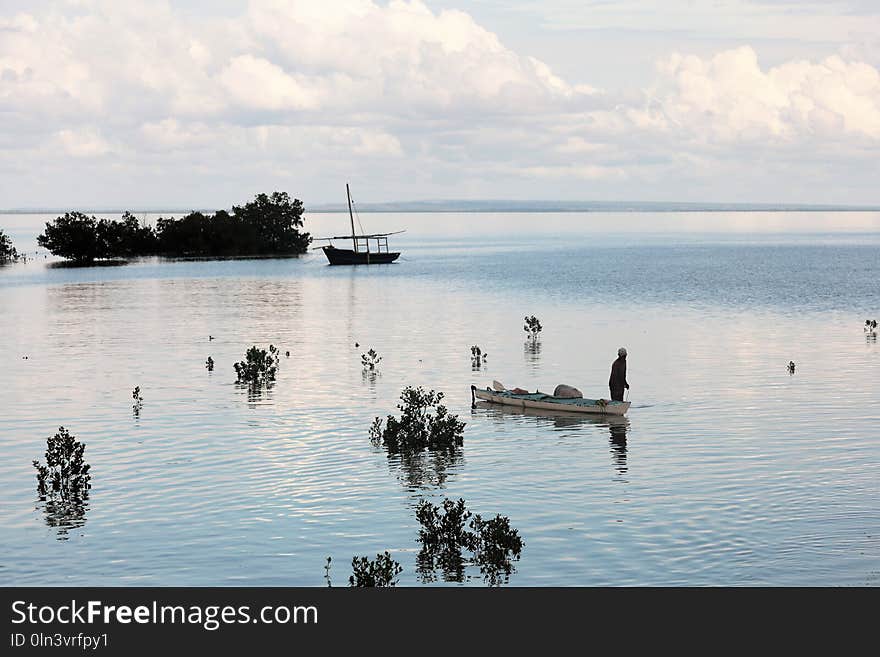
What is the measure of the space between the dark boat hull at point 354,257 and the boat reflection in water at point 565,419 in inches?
4520

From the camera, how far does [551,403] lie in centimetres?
3659

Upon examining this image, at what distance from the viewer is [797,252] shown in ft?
638

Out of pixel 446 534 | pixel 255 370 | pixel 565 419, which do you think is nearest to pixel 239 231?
pixel 255 370

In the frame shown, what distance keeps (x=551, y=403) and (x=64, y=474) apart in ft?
50.1

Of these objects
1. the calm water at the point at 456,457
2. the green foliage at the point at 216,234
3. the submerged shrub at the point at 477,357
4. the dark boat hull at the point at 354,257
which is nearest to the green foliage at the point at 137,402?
the calm water at the point at 456,457

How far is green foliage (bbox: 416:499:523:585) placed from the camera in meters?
20.9

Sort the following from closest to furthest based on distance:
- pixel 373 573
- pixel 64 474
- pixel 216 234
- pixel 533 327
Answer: pixel 373 573, pixel 64 474, pixel 533 327, pixel 216 234

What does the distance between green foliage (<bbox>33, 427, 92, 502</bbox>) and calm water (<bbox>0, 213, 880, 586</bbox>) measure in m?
0.48

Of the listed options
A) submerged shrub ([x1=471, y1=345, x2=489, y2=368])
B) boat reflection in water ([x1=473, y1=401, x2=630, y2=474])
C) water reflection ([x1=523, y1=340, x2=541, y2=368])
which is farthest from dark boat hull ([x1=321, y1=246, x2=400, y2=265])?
boat reflection in water ([x1=473, y1=401, x2=630, y2=474])

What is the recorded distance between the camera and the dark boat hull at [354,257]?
153 metres

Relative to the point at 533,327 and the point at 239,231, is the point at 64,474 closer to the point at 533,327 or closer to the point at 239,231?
the point at 533,327

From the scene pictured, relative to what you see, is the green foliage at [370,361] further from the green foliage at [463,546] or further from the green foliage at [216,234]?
the green foliage at [216,234]

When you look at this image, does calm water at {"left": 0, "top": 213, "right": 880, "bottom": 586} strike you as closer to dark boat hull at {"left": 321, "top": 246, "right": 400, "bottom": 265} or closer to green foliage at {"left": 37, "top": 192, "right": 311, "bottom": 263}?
dark boat hull at {"left": 321, "top": 246, "right": 400, "bottom": 265}

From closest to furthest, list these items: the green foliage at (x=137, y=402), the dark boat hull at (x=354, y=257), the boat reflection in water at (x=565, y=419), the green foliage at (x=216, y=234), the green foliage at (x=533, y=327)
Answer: the boat reflection in water at (x=565, y=419) → the green foliage at (x=137, y=402) → the green foliage at (x=533, y=327) → the dark boat hull at (x=354, y=257) → the green foliage at (x=216, y=234)
